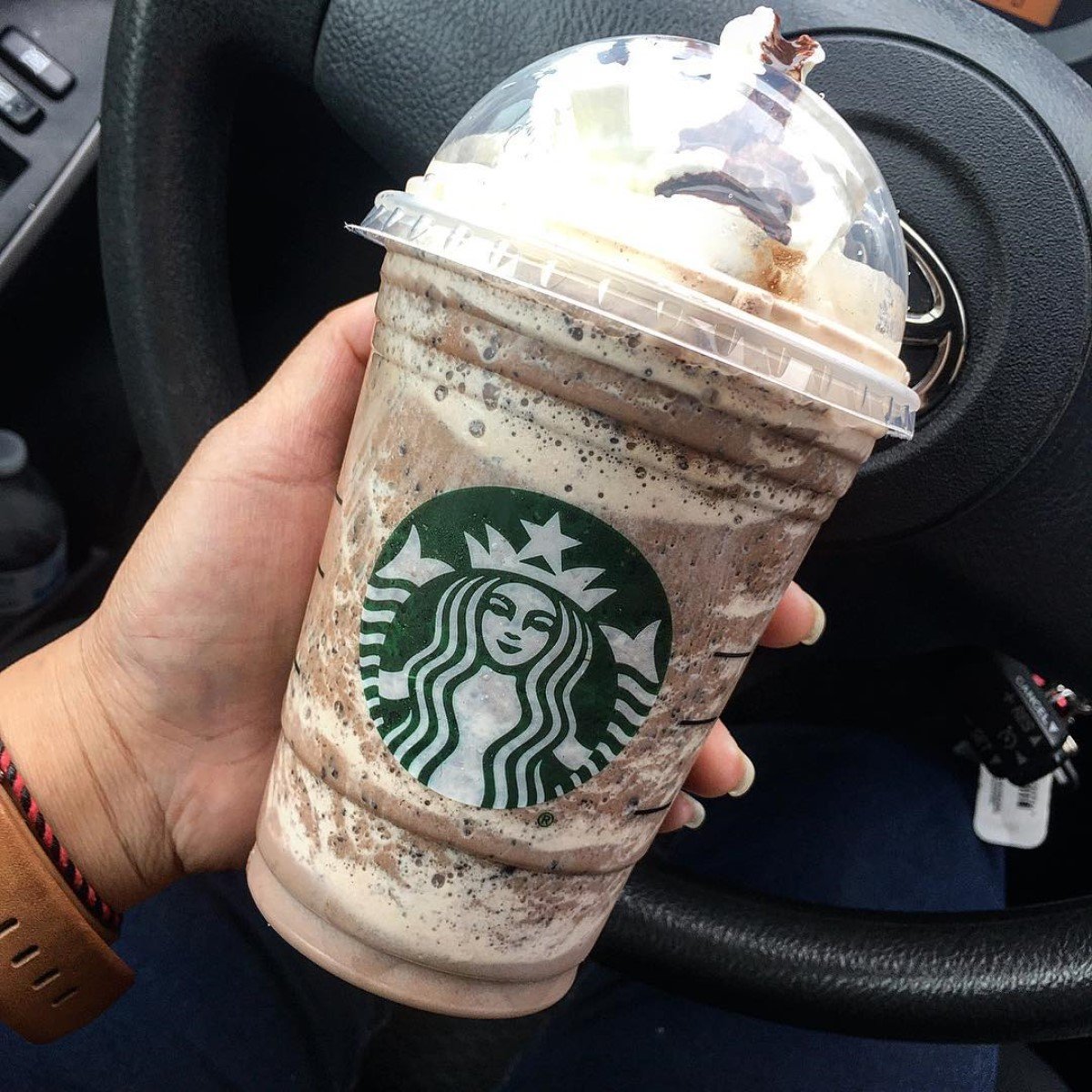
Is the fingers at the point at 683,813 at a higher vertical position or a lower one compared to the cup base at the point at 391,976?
lower

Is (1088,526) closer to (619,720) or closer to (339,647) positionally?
(619,720)

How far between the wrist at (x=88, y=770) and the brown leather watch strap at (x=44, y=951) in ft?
0.26

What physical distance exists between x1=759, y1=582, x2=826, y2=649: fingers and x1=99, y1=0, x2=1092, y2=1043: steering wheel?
2.4 inches

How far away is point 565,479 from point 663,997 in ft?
2.79

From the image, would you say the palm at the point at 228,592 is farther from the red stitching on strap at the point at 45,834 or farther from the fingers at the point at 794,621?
the fingers at the point at 794,621

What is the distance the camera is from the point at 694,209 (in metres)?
0.62

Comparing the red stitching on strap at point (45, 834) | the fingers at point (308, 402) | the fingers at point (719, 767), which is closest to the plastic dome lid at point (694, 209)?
the fingers at point (308, 402)

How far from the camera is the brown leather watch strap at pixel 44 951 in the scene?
910 millimetres

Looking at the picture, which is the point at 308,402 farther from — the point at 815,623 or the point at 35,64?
the point at 35,64

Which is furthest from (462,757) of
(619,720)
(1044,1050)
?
(1044,1050)

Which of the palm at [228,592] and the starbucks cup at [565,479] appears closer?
the starbucks cup at [565,479]

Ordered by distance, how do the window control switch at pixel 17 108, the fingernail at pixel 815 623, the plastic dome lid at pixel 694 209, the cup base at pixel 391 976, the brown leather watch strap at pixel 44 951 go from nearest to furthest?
1. the plastic dome lid at pixel 694 209
2. the cup base at pixel 391 976
3. the brown leather watch strap at pixel 44 951
4. the fingernail at pixel 815 623
5. the window control switch at pixel 17 108

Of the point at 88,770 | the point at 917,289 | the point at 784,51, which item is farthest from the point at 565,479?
the point at 88,770

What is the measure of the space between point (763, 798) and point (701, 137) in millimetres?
989
